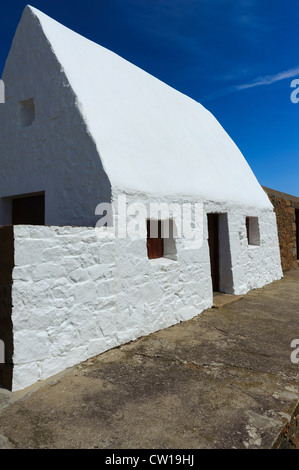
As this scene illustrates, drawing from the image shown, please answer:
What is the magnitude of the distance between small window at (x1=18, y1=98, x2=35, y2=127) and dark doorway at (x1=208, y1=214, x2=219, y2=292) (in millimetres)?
4047

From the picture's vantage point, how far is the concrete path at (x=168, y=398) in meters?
2.49

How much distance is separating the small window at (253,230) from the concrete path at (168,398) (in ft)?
13.0

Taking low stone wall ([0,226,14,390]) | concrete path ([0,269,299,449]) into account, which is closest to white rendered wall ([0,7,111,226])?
low stone wall ([0,226,14,390])

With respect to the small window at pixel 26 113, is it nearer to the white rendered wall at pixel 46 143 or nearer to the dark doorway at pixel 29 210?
the white rendered wall at pixel 46 143

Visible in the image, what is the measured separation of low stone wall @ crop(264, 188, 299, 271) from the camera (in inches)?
416

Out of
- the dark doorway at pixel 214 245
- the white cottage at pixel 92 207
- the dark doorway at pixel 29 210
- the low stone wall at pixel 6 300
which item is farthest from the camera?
the dark doorway at pixel 214 245

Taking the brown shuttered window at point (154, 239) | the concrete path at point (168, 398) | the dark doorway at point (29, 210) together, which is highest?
the dark doorway at point (29, 210)

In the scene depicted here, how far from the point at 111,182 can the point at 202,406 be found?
280 cm

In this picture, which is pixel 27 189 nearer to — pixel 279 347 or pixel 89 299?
pixel 89 299

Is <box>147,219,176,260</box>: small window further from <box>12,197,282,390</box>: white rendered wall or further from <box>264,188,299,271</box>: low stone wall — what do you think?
<box>264,188,299,271</box>: low stone wall

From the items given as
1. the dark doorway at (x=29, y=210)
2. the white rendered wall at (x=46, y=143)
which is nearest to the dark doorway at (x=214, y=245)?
the white rendered wall at (x=46, y=143)

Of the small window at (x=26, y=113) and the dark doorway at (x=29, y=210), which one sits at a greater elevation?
the small window at (x=26, y=113)

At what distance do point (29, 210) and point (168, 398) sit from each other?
425 centimetres
